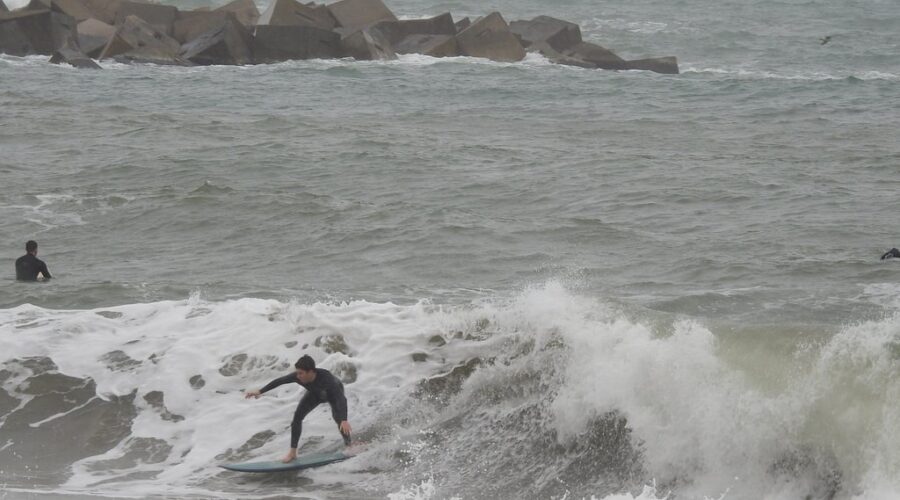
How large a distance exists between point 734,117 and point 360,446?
17.7m

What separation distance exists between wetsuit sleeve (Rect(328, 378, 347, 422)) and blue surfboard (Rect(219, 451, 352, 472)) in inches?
12.7

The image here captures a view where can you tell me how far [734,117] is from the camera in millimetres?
26047

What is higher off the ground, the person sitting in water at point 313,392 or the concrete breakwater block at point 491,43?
the concrete breakwater block at point 491,43

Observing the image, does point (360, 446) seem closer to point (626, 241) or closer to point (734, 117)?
point (626, 241)

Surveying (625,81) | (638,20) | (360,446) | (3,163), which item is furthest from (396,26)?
(360,446)

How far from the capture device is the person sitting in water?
33.2 feet

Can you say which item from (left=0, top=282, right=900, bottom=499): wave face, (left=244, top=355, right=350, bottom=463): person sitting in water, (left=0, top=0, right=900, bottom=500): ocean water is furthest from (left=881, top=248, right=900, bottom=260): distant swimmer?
(left=244, top=355, right=350, bottom=463): person sitting in water

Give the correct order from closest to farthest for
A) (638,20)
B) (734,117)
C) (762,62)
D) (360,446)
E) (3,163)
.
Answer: (360,446) < (3,163) < (734,117) < (762,62) < (638,20)

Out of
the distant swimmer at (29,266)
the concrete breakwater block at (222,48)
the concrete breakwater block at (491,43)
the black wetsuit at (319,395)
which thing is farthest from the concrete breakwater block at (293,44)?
the black wetsuit at (319,395)

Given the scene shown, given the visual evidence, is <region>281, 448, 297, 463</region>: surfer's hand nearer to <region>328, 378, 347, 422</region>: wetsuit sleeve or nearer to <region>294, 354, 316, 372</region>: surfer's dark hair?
<region>328, 378, 347, 422</region>: wetsuit sleeve

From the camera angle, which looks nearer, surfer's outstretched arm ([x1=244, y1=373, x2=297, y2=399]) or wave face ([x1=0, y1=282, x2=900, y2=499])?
wave face ([x1=0, y1=282, x2=900, y2=499])

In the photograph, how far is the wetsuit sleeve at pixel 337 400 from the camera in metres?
10.2

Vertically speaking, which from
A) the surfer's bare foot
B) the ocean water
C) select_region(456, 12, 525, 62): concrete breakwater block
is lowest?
the surfer's bare foot

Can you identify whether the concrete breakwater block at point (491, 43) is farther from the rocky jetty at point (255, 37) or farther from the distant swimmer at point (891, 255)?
the distant swimmer at point (891, 255)
